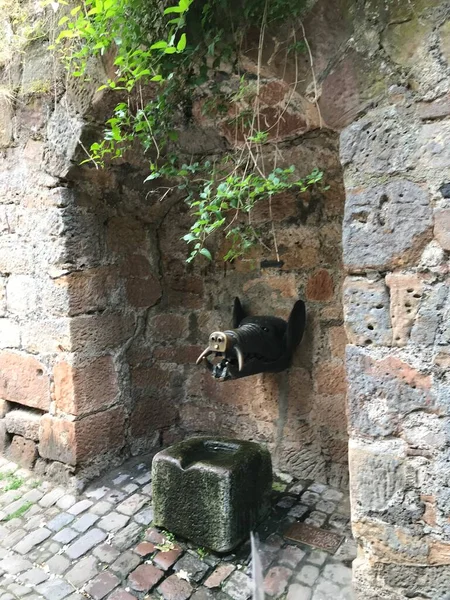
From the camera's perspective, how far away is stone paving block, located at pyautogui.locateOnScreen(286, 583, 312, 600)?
149 centimetres

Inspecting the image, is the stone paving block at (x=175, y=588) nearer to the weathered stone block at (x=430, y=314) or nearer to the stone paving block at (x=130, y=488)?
the stone paving block at (x=130, y=488)

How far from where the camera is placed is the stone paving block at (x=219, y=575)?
159 cm

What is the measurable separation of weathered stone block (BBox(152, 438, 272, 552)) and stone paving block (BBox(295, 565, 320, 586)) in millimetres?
244

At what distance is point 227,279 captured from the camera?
2498 millimetres

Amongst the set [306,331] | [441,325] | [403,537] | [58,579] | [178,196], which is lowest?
[58,579]

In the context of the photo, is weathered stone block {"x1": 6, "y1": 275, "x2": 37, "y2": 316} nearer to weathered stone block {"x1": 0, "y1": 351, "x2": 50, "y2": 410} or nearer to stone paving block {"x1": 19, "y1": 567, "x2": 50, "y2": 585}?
weathered stone block {"x1": 0, "y1": 351, "x2": 50, "y2": 410}

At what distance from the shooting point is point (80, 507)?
211 centimetres

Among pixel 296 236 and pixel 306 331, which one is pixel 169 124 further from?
pixel 306 331

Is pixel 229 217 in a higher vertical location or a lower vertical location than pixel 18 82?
lower

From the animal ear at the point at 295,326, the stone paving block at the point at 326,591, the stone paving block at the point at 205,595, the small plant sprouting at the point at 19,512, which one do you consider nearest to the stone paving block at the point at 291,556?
the stone paving block at the point at 326,591

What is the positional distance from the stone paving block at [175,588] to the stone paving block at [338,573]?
47 centimetres

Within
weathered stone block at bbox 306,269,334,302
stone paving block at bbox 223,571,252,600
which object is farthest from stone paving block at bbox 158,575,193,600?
weathered stone block at bbox 306,269,334,302

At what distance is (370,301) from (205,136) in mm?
1164

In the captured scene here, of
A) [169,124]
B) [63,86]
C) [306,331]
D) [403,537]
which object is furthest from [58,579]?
[63,86]
